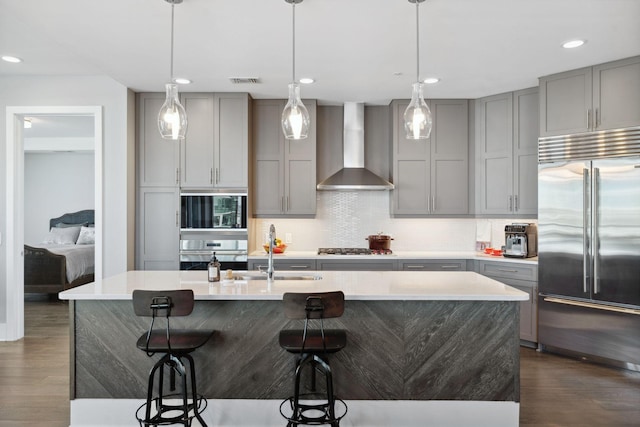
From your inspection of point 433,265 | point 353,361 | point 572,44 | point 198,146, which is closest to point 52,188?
point 198,146

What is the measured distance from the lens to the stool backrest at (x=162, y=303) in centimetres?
227

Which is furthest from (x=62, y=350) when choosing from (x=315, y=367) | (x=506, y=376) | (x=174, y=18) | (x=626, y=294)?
(x=626, y=294)

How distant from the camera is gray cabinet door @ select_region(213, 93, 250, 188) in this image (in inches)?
184

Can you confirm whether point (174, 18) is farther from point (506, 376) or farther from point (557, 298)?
point (557, 298)

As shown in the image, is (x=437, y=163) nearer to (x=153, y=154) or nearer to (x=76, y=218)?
(x=153, y=154)

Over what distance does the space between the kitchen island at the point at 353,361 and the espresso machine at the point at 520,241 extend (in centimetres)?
202

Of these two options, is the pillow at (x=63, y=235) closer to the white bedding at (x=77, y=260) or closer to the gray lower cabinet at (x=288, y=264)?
the white bedding at (x=77, y=260)

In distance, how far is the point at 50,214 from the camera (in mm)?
8602

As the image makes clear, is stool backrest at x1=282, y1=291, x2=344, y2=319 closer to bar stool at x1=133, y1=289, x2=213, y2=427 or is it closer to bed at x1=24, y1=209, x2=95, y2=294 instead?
bar stool at x1=133, y1=289, x2=213, y2=427

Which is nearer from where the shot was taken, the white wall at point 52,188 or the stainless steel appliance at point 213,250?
the stainless steel appliance at point 213,250

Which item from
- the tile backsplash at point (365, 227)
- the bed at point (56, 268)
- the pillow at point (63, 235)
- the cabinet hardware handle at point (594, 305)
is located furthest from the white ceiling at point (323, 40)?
the pillow at point (63, 235)

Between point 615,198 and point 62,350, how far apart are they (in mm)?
5254

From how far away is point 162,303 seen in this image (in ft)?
7.43

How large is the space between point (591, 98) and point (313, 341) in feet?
10.9
